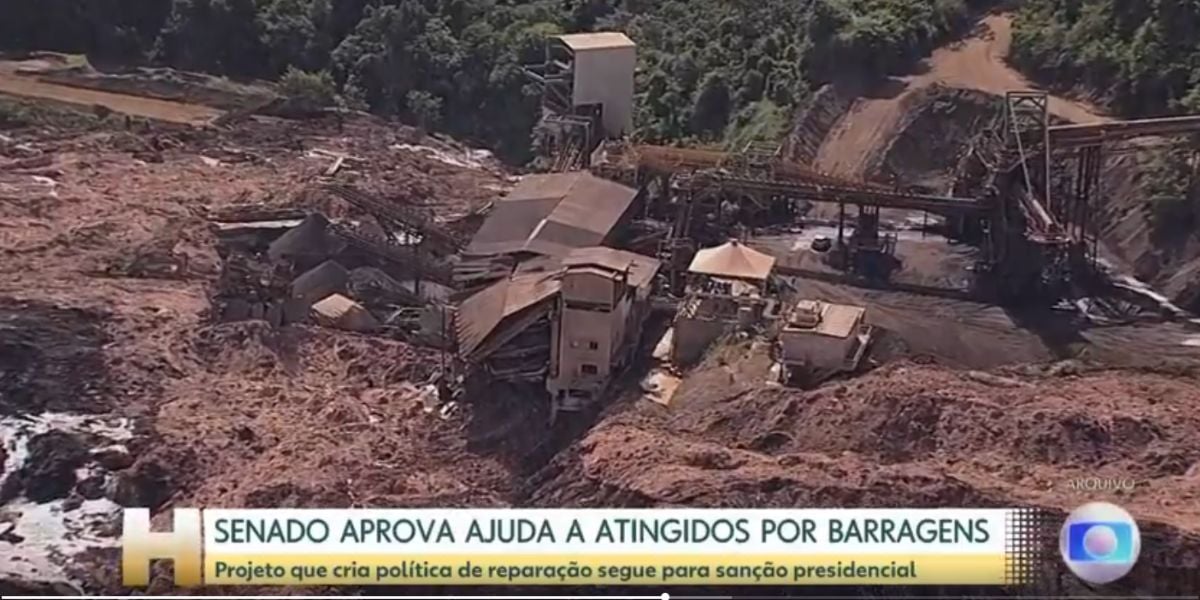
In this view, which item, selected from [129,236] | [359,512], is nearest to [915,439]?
[359,512]

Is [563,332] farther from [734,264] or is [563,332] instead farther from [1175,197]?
[1175,197]

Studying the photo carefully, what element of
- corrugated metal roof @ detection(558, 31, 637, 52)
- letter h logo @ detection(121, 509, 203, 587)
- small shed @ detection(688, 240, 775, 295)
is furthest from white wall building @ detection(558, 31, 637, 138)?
letter h logo @ detection(121, 509, 203, 587)

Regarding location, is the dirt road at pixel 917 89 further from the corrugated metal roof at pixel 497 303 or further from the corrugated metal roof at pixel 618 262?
the corrugated metal roof at pixel 497 303

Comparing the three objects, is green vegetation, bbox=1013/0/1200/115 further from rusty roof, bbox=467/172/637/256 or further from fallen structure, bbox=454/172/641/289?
rusty roof, bbox=467/172/637/256

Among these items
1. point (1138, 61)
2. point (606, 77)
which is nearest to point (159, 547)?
point (606, 77)

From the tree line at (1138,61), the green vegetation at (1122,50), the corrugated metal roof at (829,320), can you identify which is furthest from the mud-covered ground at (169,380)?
the tree line at (1138,61)

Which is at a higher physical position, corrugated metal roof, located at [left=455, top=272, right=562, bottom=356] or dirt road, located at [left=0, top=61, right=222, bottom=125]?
dirt road, located at [left=0, top=61, right=222, bottom=125]
